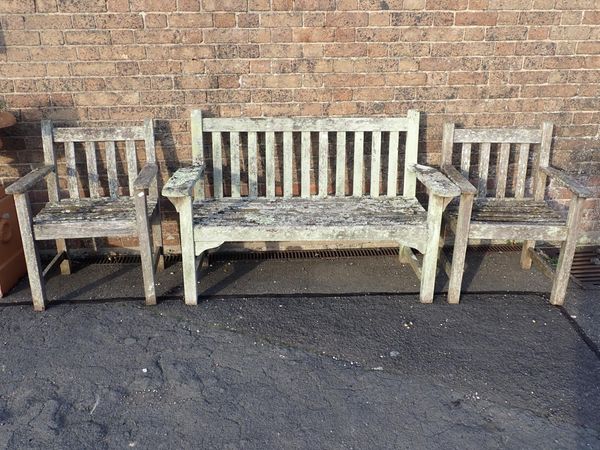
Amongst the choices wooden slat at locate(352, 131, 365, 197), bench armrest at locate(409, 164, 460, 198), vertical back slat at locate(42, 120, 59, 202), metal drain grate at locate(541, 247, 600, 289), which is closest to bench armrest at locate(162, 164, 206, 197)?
vertical back slat at locate(42, 120, 59, 202)

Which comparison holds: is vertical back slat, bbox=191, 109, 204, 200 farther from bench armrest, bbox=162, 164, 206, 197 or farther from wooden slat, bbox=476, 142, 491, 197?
wooden slat, bbox=476, 142, 491, 197

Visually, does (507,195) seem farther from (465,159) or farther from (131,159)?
(131,159)

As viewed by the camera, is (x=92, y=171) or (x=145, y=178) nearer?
(x=145, y=178)

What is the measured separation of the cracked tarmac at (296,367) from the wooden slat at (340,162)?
65cm

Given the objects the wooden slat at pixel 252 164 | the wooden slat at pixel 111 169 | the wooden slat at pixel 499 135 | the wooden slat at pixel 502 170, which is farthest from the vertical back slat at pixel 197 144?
the wooden slat at pixel 502 170

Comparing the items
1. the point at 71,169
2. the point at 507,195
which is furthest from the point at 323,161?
the point at 71,169

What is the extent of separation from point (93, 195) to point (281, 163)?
4.58 feet

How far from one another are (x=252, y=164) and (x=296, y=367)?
156cm

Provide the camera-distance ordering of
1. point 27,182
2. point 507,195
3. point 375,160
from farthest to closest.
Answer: point 507,195, point 375,160, point 27,182

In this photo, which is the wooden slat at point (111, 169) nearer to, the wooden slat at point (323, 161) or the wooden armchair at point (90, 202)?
the wooden armchair at point (90, 202)

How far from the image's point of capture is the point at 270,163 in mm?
3791

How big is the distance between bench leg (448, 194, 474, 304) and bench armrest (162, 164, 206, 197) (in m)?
1.65

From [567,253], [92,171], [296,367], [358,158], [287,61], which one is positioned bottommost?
[296,367]

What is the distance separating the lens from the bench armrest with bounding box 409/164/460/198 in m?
3.10
